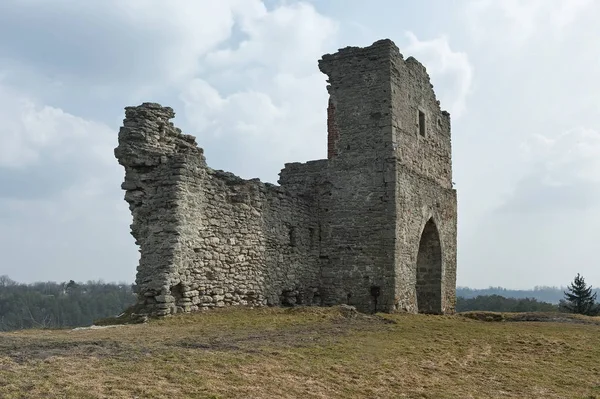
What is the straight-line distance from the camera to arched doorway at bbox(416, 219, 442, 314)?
20.6 m

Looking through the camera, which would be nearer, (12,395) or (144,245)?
(12,395)

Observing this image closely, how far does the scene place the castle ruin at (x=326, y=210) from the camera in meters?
13.6

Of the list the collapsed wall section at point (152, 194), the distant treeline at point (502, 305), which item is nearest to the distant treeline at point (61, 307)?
the distant treeline at point (502, 305)

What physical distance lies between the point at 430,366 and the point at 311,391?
8.75 feet

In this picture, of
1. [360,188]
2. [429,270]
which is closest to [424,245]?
[429,270]

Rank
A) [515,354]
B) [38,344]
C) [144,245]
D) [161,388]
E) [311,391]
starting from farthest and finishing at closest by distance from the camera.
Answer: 1. [144,245]
2. [515,354]
3. [38,344]
4. [311,391]
5. [161,388]

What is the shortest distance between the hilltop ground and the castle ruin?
1.70 meters

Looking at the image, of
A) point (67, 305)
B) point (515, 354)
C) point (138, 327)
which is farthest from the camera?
point (67, 305)

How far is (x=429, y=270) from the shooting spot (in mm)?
21078

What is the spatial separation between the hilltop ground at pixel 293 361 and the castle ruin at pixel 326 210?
66.9 inches

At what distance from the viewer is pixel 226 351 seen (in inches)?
341

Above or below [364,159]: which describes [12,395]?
below

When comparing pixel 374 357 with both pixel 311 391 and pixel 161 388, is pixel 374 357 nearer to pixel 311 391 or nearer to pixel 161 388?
pixel 311 391

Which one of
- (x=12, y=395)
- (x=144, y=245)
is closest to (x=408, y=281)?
(x=144, y=245)
